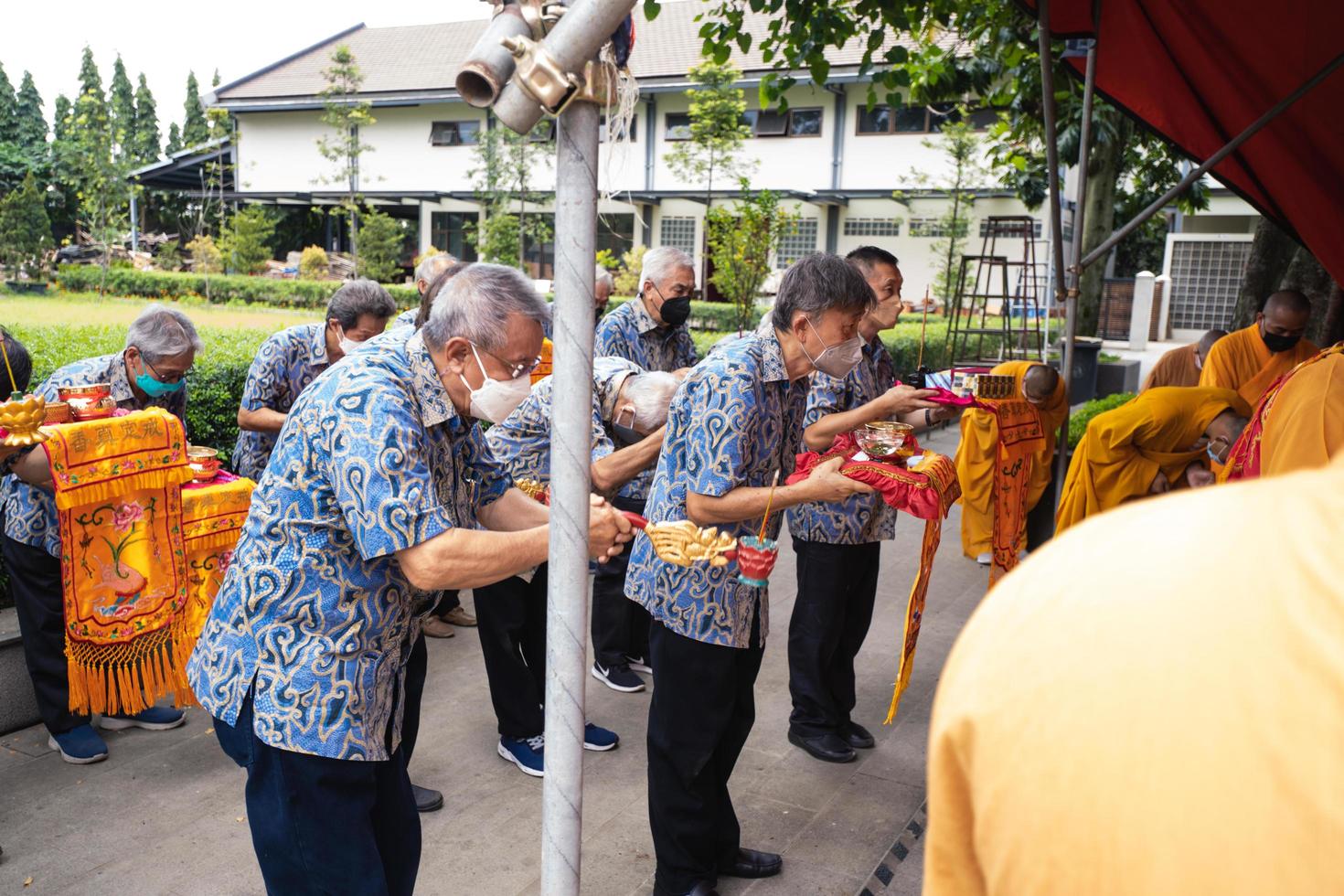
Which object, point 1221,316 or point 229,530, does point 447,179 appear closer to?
point 1221,316

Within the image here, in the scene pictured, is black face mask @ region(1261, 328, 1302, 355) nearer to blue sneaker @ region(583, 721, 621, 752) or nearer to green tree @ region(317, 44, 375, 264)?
blue sneaker @ region(583, 721, 621, 752)

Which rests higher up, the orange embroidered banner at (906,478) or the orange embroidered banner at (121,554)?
the orange embroidered banner at (906,478)

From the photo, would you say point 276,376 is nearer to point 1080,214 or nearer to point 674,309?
point 674,309

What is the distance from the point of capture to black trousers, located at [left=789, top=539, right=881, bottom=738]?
412 cm

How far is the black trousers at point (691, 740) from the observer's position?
293 cm

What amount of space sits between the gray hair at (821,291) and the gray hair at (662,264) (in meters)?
1.93

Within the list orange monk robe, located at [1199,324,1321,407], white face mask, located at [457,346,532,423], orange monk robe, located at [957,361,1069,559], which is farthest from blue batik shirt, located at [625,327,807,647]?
orange monk robe, located at [1199,324,1321,407]

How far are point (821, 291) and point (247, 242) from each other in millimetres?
26389

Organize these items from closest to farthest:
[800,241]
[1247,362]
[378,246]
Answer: [1247,362]
[378,246]
[800,241]

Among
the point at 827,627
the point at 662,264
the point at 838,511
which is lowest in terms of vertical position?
the point at 827,627

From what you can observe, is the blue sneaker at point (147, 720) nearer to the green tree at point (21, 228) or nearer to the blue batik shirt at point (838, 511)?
the blue batik shirt at point (838, 511)

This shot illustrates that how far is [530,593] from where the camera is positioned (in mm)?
4219

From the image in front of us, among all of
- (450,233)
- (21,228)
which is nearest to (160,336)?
(21,228)

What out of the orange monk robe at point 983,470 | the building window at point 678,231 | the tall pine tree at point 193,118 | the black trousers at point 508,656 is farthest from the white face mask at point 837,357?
the tall pine tree at point 193,118
